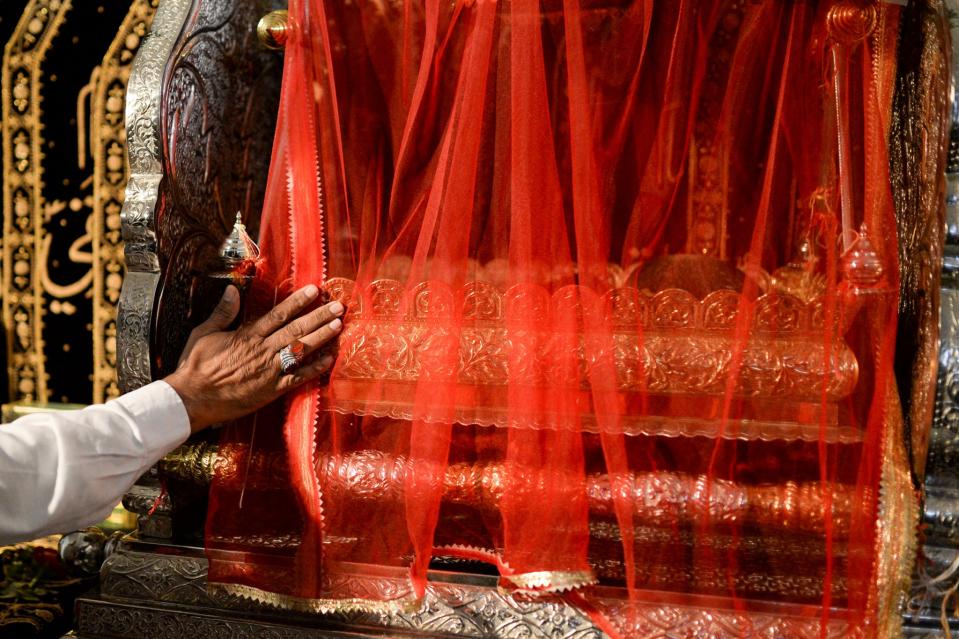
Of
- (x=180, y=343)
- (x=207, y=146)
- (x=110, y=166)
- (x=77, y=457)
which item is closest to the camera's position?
(x=77, y=457)

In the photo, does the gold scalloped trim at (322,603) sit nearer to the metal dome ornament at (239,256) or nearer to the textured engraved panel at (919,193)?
the metal dome ornament at (239,256)

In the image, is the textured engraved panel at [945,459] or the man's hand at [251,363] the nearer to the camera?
the textured engraved panel at [945,459]

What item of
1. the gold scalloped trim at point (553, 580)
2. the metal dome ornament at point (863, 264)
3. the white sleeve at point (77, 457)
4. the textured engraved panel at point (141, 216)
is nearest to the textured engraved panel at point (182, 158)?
the textured engraved panel at point (141, 216)

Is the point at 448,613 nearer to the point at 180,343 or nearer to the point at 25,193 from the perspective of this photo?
the point at 180,343

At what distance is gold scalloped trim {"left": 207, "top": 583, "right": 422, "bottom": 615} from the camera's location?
102 cm

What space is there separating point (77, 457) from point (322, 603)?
0.38m

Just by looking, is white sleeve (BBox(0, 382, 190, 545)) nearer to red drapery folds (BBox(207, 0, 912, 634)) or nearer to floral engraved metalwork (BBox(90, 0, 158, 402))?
red drapery folds (BBox(207, 0, 912, 634))

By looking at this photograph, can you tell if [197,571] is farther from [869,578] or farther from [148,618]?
[869,578]

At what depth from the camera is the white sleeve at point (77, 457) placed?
0.85m

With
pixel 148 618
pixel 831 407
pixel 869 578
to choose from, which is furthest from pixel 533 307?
pixel 148 618

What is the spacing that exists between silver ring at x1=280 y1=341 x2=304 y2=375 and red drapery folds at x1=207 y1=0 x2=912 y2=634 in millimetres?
56

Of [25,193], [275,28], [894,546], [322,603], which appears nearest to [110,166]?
[25,193]

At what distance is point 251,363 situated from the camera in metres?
1.07

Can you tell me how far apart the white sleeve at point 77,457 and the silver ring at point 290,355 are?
16 cm
